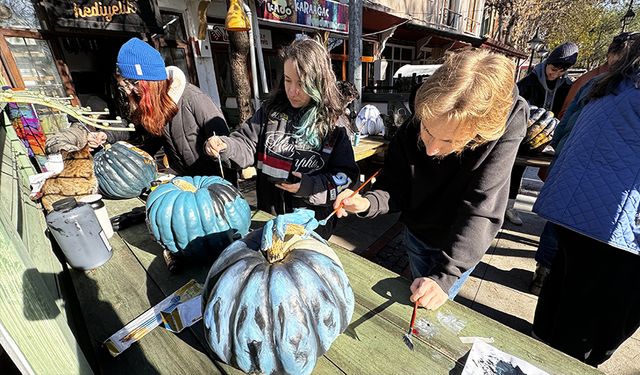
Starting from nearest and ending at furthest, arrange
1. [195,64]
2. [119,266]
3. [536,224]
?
[119,266] < [536,224] < [195,64]

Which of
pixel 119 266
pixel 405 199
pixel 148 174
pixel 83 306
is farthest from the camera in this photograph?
pixel 148 174

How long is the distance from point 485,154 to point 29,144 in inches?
146

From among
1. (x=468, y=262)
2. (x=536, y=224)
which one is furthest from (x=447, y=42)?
(x=468, y=262)

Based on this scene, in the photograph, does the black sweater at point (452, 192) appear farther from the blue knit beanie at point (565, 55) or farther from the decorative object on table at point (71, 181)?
the blue knit beanie at point (565, 55)

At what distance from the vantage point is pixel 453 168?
1226 mm

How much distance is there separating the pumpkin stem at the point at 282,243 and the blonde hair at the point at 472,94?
0.56 m

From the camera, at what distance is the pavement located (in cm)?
219

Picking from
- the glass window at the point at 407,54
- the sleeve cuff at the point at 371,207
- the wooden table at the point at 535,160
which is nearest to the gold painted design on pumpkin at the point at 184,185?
the sleeve cuff at the point at 371,207

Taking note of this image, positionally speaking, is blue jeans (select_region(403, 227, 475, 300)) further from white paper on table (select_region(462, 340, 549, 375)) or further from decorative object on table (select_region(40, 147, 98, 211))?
decorative object on table (select_region(40, 147, 98, 211))

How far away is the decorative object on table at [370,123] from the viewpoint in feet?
14.1

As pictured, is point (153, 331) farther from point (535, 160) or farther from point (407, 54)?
point (407, 54)

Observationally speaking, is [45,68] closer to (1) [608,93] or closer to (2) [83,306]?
(2) [83,306]

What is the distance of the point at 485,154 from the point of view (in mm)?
1093

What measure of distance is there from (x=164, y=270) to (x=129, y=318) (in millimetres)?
254
